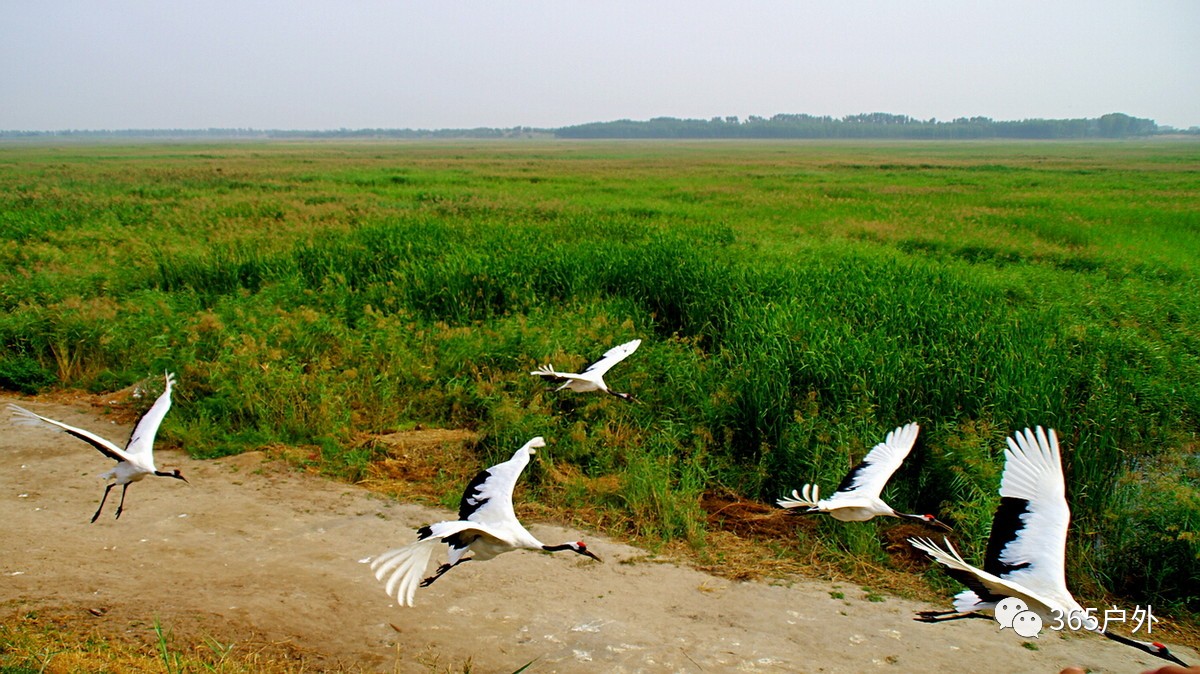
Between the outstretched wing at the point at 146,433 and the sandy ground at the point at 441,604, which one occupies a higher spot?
the outstretched wing at the point at 146,433

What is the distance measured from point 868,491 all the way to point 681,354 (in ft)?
12.7

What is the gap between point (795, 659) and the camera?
365 cm

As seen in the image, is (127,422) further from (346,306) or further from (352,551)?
(352,551)

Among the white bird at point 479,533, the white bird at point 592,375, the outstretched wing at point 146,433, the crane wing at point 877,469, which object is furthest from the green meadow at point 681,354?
the outstretched wing at point 146,433

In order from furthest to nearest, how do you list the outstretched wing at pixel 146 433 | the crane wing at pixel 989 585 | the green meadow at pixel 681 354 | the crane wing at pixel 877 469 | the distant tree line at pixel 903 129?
the distant tree line at pixel 903 129
the green meadow at pixel 681 354
the crane wing at pixel 877 469
the outstretched wing at pixel 146 433
the crane wing at pixel 989 585

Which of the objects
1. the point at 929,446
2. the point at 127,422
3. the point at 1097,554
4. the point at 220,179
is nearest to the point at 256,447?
the point at 127,422

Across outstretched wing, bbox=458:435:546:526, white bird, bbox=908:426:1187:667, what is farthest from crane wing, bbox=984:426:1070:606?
outstretched wing, bbox=458:435:546:526

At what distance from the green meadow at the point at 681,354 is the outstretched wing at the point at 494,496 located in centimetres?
163

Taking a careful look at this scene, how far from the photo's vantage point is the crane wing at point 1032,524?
2908 millimetres

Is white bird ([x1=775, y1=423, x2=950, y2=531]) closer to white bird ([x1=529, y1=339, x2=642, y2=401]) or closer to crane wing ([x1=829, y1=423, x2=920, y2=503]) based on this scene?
crane wing ([x1=829, y1=423, x2=920, y2=503])

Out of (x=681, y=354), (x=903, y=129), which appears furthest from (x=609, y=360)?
(x=903, y=129)

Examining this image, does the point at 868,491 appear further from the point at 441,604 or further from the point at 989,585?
the point at 441,604

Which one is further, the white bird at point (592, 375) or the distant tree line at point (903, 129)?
the distant tree line at point (903, 129)

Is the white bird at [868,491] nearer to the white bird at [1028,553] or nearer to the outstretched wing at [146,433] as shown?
the white bird at [1028,553]
